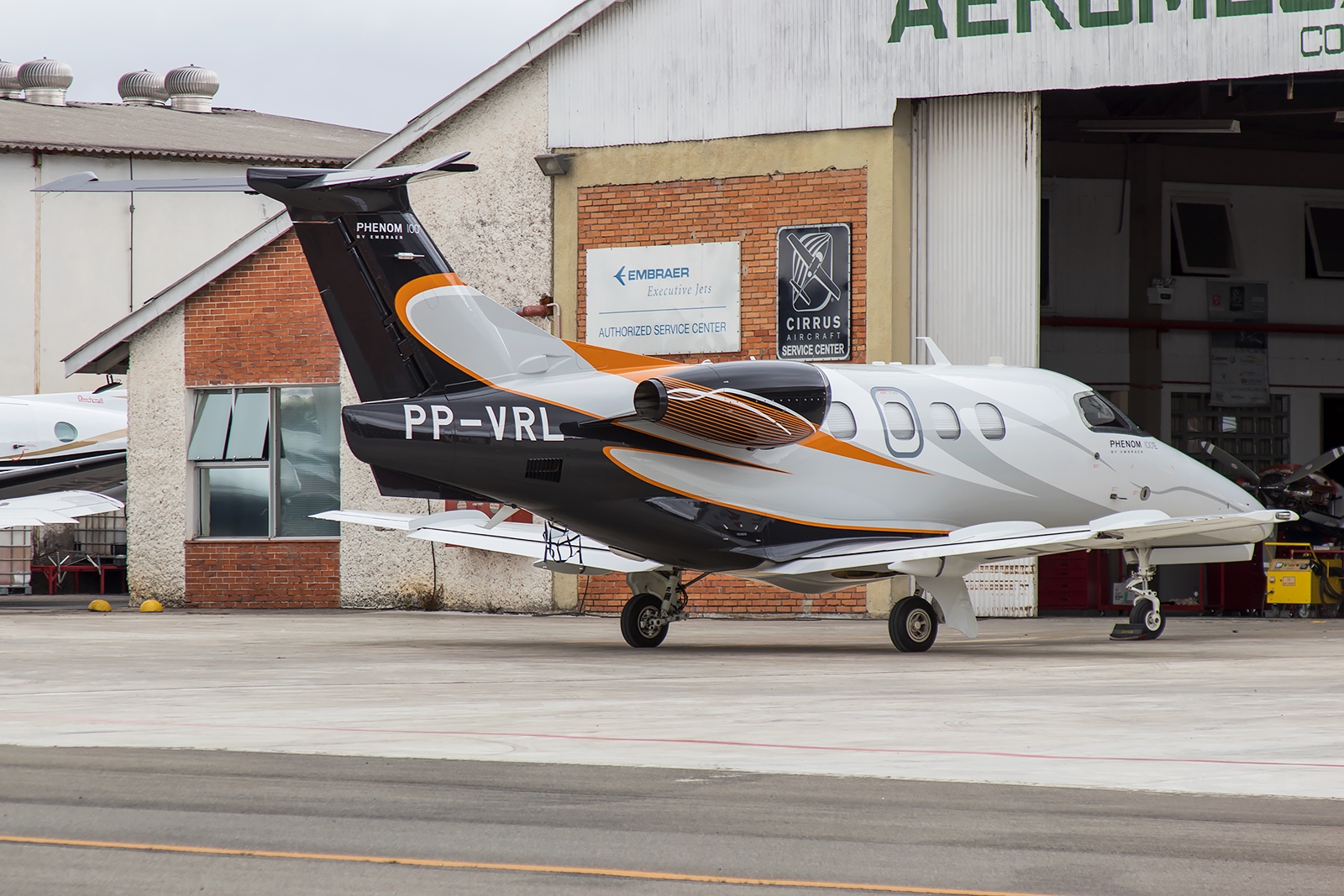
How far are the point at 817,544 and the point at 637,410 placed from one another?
8.92 feet

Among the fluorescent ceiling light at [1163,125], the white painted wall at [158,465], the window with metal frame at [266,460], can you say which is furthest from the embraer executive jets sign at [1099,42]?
the white painted wall at [158,465]

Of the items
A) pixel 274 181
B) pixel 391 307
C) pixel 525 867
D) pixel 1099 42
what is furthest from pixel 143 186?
pixel 1099 42

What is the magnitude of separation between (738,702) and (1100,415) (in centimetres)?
892

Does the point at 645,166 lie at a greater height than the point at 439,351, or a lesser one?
greater

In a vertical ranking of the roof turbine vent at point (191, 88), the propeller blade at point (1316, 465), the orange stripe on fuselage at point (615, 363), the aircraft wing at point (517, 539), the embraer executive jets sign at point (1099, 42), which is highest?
the roof turbine vent at point (191, 88)

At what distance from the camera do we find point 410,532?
62.6ft

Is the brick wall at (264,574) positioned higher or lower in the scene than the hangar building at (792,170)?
lower

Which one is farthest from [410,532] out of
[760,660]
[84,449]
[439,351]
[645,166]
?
[84,449]

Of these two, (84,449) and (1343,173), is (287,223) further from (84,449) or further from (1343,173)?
(1343,173)

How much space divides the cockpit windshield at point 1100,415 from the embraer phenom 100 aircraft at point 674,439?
944 mm

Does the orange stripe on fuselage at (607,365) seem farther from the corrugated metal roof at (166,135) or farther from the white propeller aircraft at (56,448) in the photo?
the corrugated metal roof at (166,135)

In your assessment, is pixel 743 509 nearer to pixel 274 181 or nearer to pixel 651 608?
pixel 651 608

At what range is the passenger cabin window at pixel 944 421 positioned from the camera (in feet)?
58.0

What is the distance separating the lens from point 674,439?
53.4 ft
